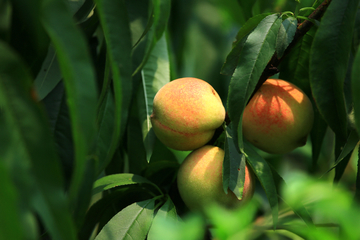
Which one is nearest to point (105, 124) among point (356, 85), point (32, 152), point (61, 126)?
point (61, 126)

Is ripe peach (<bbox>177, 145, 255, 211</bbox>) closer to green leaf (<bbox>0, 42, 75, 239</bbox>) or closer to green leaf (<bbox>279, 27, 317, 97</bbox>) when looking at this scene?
green leaf (<bbox>279, 27, 317, 97</bbox>)

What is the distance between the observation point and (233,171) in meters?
0.70

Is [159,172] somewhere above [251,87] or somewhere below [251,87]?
below

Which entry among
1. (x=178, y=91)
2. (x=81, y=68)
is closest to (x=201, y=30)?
(x=178, y=91)

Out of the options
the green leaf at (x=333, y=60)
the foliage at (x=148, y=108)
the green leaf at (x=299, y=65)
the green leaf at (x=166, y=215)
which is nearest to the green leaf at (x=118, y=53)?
the foliage at (x=148, y=108)

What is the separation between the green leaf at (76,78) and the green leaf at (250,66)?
1.00 ft

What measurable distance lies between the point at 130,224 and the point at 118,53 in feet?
1.33

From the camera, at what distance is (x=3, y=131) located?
0.39m

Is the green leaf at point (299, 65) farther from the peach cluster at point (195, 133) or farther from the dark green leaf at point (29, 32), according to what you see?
the dark green leaf at point (29, 32)

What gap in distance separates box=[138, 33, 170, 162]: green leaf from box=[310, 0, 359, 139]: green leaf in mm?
409

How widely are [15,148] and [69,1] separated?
50 centimetres

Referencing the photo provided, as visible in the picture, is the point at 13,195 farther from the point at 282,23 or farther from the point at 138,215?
the point at 282,23

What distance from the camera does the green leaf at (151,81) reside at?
2.85ft

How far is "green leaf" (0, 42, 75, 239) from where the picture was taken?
354 millimetres
